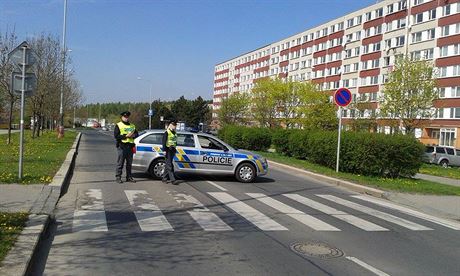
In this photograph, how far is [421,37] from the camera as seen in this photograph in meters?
62.4

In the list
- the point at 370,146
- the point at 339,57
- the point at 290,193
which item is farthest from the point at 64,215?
the point at 339,57

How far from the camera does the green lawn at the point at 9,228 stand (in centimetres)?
566

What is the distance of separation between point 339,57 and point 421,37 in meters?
20.5

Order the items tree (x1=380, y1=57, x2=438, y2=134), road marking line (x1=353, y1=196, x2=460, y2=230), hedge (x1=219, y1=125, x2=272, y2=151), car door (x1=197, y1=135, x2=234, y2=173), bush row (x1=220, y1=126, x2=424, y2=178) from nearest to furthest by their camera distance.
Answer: road marking line (x1=353, y1=196, x2=460, y2=230) < car door (x1=197, y1=135, x2=234, y2=173) < bush row (x1=220, y1=126, x2=424, y2=178) < hedge (x1=219, y1=125, x2=272, y2=151) < tree (x1=380, y1=57, x2=438, y2=134)

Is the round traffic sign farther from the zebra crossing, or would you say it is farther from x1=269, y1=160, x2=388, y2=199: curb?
the zebra crossing

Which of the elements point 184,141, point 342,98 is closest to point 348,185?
point 342,98

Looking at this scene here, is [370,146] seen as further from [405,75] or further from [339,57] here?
[339,57]

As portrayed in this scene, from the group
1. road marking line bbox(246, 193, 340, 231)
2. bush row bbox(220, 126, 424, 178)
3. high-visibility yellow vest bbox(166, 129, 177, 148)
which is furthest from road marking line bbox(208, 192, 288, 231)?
bush row bbox(220, 126, 424, 178)

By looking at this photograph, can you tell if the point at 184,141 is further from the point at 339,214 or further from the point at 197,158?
the point at 339,214

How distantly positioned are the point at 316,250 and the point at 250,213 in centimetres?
273

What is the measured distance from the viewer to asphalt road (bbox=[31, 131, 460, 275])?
5.79 meters

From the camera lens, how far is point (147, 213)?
8.77 m

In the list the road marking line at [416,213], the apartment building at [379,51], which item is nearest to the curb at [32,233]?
the road marking line at [416,213]

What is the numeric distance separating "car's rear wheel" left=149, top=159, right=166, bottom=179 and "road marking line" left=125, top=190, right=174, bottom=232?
260cm
